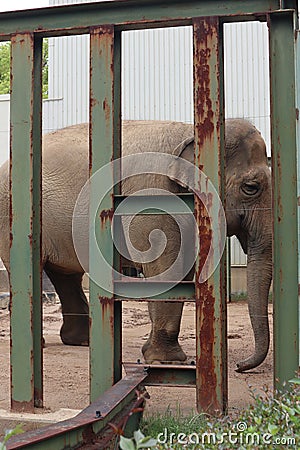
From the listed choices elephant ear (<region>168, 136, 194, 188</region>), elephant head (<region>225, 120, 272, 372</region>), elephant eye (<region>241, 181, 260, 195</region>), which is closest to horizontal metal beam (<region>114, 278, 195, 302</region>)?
elephant ear (<region>168, 136, 194, 188</region>)

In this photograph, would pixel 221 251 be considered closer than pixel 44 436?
No

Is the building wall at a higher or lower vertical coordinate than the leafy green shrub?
higher

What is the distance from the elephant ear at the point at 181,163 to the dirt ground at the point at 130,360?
1.45 m

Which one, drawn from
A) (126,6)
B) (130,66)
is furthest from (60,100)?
(126,6)

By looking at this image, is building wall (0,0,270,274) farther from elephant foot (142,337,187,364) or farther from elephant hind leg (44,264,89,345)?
elephant foot (142,337,187,364)

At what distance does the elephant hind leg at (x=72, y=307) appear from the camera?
740 cm

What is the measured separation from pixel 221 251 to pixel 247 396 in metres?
1.21

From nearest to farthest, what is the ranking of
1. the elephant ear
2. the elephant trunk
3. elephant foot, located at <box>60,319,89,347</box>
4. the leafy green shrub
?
the leafy green shrub → the elephant trunk → the elephant ear → elephant foot, located at <box>60,319,89,347</box>

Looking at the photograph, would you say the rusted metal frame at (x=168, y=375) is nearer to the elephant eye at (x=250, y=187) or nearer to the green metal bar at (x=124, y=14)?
the green metal bar at (x=124, y=14)

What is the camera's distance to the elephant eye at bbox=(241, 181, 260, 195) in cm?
593

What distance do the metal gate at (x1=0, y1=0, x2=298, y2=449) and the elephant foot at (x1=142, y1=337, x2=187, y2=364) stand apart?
5.54ft

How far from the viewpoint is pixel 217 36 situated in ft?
12.7

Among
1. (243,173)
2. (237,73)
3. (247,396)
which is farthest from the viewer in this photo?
(237,73)

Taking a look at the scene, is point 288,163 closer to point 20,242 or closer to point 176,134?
point 20,242
